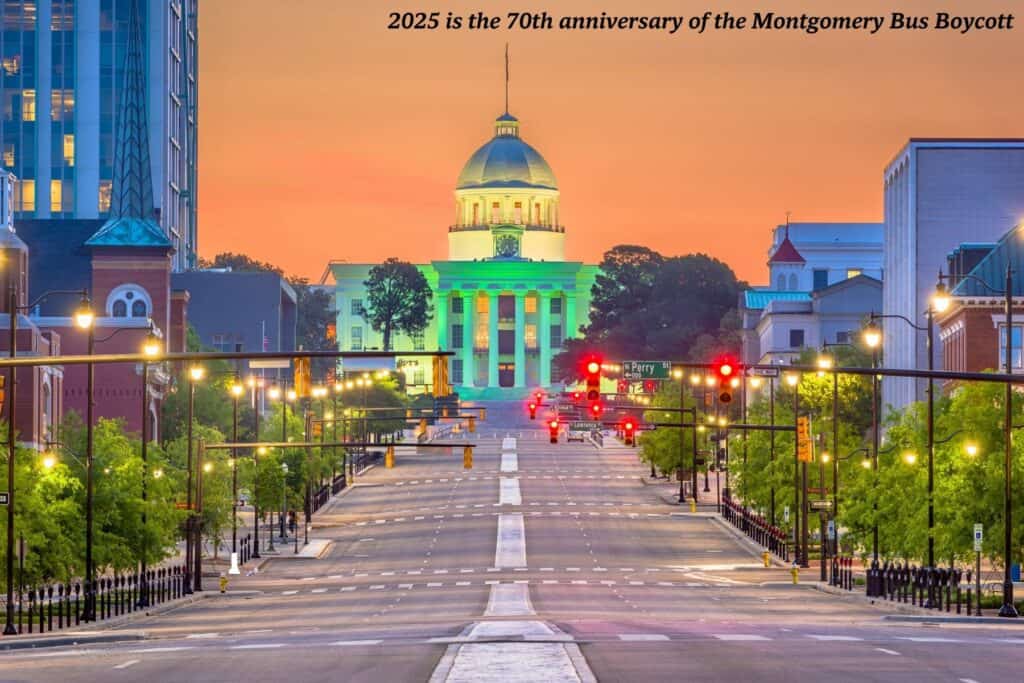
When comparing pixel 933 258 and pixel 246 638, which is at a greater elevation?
pixel 933 258

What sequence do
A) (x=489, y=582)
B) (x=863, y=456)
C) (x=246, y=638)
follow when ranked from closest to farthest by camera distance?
(x=246, y=638), (x=489, y=582), (x=863, y=456)

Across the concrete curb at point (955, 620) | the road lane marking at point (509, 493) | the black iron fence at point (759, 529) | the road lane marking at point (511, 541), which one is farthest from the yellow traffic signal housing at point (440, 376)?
the road lane marking at point (509, 493)

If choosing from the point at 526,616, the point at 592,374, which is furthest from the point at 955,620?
the point at 592,374

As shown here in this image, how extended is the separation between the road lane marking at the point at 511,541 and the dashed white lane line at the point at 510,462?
40692 millimetres

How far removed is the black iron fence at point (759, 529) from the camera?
100 m

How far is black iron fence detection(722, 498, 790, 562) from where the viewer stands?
10050 cm

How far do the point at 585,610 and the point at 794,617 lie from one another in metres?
5.86

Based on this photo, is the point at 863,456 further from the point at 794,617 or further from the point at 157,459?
the point at 794,617

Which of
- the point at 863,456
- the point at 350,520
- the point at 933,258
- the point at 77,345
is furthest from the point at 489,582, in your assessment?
the point at 933,258

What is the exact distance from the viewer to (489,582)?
83750mm

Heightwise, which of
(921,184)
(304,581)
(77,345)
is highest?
(921,184)

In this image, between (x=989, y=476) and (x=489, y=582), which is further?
(x=489, y=582)

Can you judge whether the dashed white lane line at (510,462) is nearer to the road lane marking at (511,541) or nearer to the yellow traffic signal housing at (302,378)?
the road lane marking at (511,541)

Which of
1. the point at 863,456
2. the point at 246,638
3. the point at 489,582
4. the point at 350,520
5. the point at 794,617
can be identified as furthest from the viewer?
the point at 350,520
